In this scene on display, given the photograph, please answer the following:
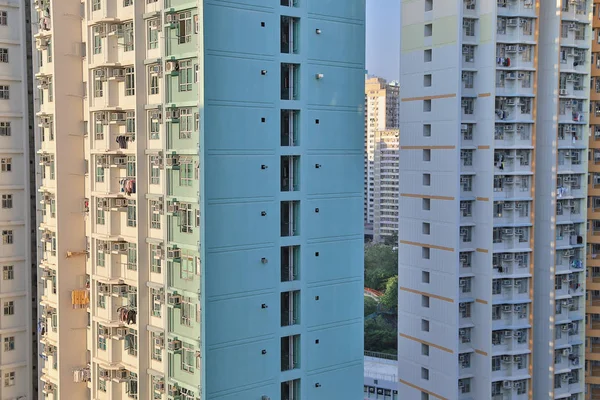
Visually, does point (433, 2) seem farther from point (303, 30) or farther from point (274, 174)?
point (274, 174)

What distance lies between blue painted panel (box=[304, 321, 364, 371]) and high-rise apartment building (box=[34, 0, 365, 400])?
2 cm

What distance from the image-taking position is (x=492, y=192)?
17.7 metres

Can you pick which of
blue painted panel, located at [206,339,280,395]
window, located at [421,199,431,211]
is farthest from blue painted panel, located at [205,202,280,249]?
window, located at [421,199,431,211]

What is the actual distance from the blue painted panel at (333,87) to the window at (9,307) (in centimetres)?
795

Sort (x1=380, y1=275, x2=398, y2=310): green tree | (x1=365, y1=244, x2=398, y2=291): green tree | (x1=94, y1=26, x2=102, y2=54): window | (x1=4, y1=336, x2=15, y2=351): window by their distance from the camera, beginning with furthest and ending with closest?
(x1=365, y1=244, x2=398, y2=291): green tree
(x1=380, y1=275, x2=398, y2=310): green tree
(x1=4, y1=336, x2=15, y2=351): window
(x1=94, y1=26, x2=102, y2=54): window

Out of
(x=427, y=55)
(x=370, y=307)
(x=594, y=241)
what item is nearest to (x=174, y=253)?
(x=427, y=55)

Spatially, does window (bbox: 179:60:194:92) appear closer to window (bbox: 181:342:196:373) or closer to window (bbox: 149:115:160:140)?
window (bbox: 149:115:160:140)

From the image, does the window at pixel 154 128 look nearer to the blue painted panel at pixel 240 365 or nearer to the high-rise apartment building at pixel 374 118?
the blue painted panel at pixel 240 365

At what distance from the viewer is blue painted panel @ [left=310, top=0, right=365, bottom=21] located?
11977 millimetres

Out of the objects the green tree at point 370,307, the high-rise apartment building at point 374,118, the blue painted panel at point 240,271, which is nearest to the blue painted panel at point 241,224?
the blue painted panel at point 240,271

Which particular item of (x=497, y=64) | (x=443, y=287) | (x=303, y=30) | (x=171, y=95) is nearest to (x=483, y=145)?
(x=497, y=64)

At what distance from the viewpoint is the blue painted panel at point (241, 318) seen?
37.1 feet

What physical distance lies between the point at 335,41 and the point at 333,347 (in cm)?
477

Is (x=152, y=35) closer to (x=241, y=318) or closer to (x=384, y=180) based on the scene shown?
(x=241, y=318)
